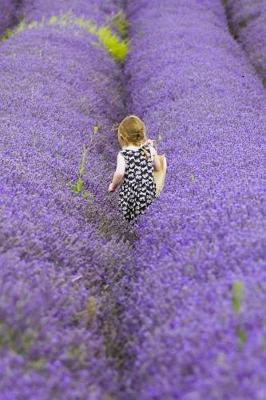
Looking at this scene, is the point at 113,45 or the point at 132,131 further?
the point at 113,45

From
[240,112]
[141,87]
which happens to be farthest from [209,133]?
[141,87]

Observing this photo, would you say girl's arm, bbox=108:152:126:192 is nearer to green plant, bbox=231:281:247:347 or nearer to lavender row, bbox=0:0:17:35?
green plant, bbox=231:281:247:347

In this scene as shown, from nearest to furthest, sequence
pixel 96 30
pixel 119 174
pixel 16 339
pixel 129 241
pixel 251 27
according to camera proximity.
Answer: pixel 16 339, pixel 129 241, pixel 119 174, pixel 96 30, pixel 251 27

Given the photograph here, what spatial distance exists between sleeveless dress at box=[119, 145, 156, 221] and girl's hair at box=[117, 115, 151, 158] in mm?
84

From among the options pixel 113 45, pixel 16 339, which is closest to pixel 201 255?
pixel 16 339

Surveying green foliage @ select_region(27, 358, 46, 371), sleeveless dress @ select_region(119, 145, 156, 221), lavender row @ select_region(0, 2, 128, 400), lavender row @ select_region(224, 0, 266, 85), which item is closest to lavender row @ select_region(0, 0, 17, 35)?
lavender row @ select_region(224, 0, 266, 85)

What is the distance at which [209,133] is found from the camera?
20.6 ft

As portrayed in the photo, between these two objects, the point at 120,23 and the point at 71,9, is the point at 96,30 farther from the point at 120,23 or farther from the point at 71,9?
the point at 120,23

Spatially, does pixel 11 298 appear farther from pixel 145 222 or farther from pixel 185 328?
pixel 145 222

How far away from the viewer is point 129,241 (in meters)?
4.80

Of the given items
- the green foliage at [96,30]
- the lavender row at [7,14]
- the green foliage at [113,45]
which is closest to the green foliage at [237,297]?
the green foliage at [96,30]

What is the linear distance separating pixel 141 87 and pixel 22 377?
721 cm

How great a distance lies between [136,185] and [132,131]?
488mm

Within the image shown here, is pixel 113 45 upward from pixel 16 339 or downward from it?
downward
